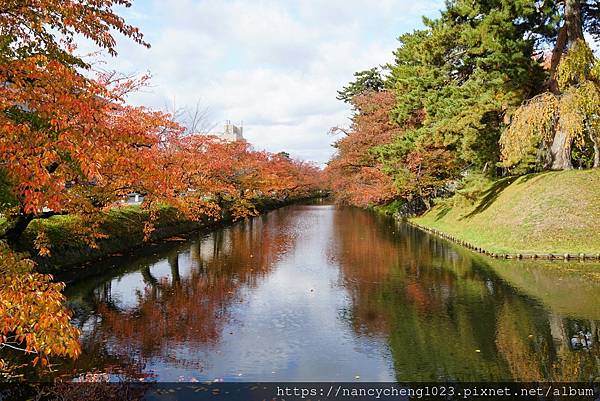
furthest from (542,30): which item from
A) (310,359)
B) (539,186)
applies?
(310,359)

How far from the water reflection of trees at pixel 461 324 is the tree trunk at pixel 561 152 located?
9.29 metres

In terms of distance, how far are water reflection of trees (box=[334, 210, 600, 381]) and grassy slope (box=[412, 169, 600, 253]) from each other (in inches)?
109

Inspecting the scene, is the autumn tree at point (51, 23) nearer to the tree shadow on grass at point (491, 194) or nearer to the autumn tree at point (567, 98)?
Answer: the autumn tree at point (567, 98)

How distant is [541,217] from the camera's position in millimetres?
19938

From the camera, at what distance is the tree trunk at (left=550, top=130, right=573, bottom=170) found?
925 inches

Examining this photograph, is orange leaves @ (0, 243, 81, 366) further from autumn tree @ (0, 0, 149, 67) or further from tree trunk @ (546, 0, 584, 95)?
tree trunk @ (546, 0, 584, 95)

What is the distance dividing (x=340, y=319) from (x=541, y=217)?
43.3ft

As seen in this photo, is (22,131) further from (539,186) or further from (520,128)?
(539,186)

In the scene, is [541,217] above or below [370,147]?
below

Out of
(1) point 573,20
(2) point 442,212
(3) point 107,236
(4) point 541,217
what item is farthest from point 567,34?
(3) point 107,236

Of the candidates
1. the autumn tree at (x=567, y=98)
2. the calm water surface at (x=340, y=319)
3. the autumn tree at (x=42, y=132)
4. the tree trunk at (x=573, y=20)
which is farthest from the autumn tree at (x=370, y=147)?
the autumn tree at (x=42, y=132)

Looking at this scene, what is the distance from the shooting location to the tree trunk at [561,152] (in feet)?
77.0

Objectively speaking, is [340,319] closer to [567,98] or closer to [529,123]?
[529,123]

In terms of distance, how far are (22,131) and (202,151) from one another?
83.8ft
